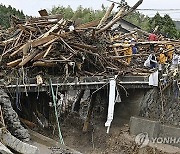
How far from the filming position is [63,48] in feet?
38.6

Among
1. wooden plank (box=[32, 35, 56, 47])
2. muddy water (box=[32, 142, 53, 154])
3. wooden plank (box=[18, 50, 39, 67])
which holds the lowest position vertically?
muddy water (box=[32, 142, 53, 154])

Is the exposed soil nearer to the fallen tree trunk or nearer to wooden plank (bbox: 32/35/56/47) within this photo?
wooden plank (bbox: 32/35/56/47)

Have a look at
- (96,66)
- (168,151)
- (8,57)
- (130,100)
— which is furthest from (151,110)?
(8,57)

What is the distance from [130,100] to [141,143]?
7.77ft

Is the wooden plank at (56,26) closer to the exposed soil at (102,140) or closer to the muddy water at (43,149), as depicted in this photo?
the exposed soil at (102,140)

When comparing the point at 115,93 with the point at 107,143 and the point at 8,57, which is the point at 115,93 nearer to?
the point at 107,143

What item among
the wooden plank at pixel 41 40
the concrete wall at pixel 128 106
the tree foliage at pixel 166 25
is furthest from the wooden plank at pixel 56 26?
the tree foliage at pixel 166 25

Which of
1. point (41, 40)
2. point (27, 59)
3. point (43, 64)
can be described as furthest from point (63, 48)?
point (27, 59)

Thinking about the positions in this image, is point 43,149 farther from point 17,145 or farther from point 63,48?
point 63,48

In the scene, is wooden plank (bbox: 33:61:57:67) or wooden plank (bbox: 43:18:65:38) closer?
wooden plank (bbox: 33:61:57:67)

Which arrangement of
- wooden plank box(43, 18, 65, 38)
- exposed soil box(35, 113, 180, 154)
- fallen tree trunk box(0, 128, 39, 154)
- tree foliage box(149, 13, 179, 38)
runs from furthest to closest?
tree foliage box(149, 13, 179, 38), exposed soil box(35, 113, 180, 154), wooden plank box(43, 18, 65, 38), fallen tree trunk box(0, 128, 39, 154)

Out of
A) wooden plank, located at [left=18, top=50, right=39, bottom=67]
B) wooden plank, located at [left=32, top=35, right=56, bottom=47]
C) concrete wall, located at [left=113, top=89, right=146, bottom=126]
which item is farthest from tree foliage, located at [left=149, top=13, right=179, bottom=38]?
wooden plank, located at [left=18, top=50, right=39, bottom=67]

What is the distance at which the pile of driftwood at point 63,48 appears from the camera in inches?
447

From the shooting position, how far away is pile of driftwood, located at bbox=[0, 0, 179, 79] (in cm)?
1135
